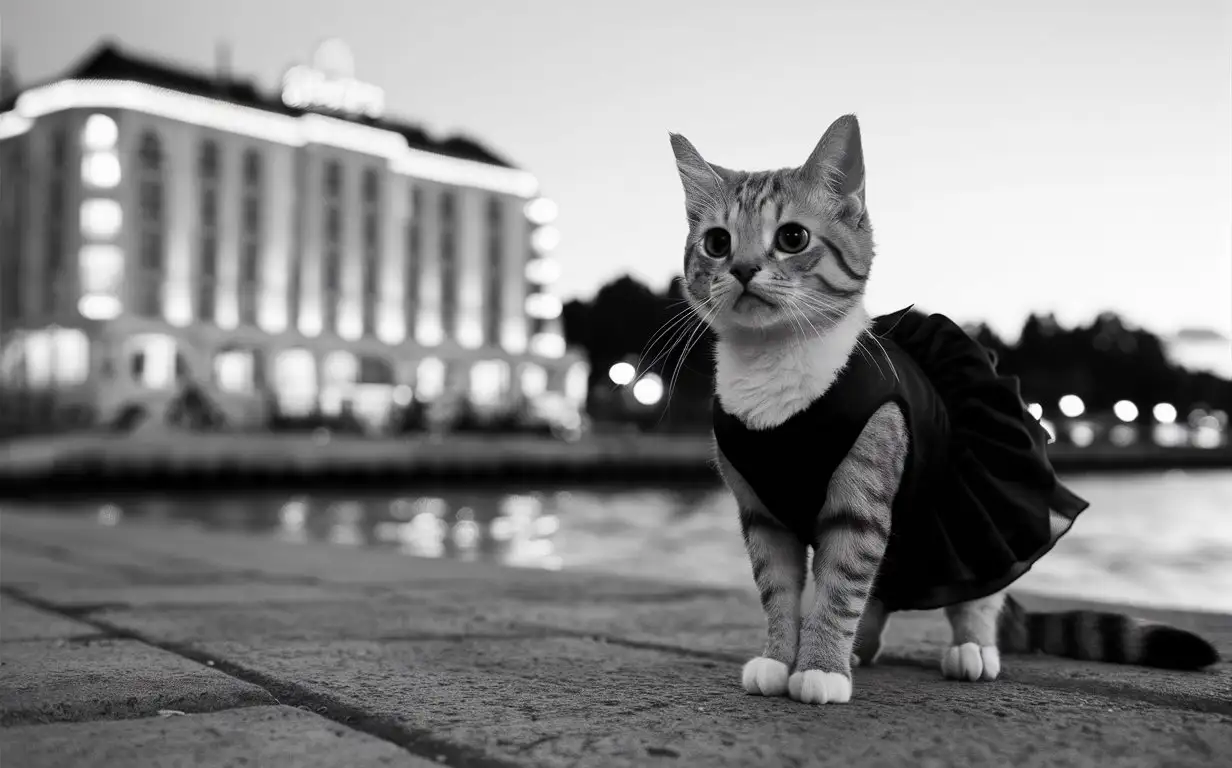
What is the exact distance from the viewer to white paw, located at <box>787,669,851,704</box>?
6.58 ft

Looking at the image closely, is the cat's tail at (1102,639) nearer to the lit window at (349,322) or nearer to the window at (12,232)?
the lit window at (349,322)

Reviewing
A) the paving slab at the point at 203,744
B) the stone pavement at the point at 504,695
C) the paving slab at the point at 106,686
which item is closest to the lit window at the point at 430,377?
the stone pavement at the point at 504,695

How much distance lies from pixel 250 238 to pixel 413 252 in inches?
384

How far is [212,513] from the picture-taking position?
671 inches

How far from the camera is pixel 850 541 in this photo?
2.09 meters

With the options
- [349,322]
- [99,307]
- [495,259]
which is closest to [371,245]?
[349,322]

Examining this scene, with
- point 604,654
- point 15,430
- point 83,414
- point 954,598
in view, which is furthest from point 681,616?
point 83,414

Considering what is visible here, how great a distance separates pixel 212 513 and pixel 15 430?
20.1 meters

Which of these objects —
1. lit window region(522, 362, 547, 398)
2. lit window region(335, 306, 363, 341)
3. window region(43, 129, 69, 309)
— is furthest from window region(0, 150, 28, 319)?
lit window region(522, 362, 547, 398)

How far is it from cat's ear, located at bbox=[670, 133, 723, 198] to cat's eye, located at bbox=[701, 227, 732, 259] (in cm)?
11

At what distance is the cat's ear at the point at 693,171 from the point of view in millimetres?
2311

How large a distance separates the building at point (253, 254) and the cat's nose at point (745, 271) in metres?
39.6

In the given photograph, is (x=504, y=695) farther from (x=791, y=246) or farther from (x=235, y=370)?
(x=235, y=370)

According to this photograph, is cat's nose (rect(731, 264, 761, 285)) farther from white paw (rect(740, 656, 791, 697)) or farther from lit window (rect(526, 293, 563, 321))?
lit window (rect(526, 293, 563, 321))
